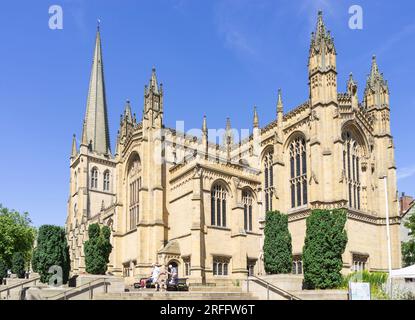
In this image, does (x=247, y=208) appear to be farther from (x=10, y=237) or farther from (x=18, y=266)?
(x=10, y=237)

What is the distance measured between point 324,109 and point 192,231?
1570 cm

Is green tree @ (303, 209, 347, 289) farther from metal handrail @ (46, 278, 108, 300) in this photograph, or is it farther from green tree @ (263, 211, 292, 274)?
metal handrail @ (46, 278, 108, 300)

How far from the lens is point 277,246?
37.2 meters

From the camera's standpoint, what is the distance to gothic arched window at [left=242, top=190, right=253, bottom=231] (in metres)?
46.9

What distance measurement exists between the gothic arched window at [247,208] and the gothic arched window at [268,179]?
1.67 m

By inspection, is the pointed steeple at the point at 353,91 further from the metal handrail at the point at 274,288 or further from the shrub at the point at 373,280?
the metal handrail at the point at 274,288

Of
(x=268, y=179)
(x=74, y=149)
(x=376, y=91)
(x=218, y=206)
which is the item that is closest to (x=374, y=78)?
(x=376, y=91)

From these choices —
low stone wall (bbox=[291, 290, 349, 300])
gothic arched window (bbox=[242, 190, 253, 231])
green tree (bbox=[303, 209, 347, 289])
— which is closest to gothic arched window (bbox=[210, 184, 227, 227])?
gothic arched window (bbox=[242, 190, 253, 231])

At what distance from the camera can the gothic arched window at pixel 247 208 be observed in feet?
154

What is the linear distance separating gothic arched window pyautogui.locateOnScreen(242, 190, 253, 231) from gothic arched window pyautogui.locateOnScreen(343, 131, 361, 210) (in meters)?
9.92

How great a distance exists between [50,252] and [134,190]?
16.8 m

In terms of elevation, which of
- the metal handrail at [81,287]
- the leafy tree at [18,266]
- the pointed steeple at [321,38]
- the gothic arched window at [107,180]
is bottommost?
the leafy tree at [18,266]

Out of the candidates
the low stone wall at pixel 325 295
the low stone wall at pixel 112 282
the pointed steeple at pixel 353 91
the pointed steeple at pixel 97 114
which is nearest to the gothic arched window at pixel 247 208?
the pointed steeple at pixel 353 91
